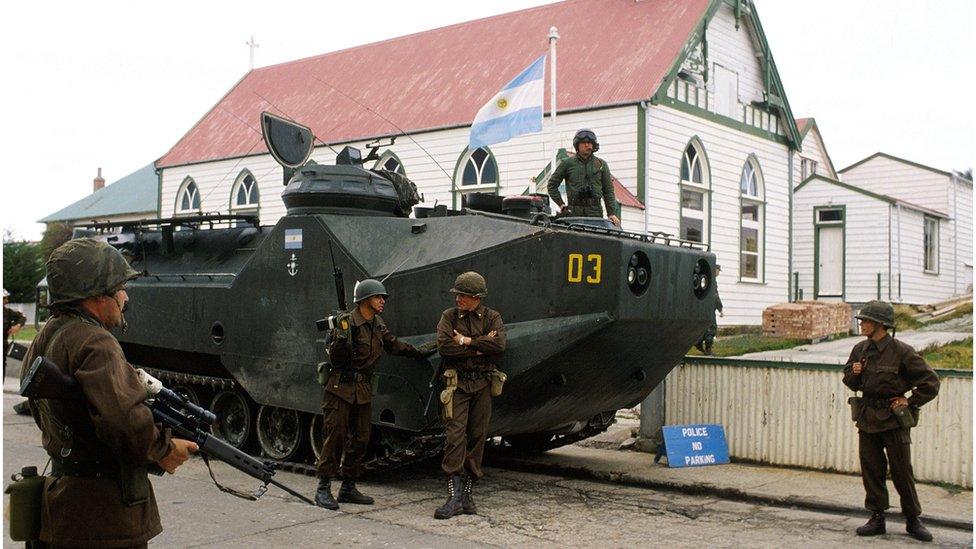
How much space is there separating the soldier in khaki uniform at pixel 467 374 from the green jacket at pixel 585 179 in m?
2.58

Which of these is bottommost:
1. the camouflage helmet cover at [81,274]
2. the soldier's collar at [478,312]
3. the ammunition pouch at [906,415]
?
the ammunition pouch at [906,415]

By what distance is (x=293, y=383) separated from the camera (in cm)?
900

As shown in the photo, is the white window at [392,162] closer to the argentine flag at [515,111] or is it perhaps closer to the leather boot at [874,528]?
the argentine flag at [515,111]

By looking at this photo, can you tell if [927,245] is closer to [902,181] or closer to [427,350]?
[902,181]

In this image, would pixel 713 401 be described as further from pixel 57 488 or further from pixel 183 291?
pixel 57 488

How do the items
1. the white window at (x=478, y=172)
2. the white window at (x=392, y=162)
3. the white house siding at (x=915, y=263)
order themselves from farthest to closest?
the white house siding at (x=915, y=263), the white window at (x=392, y=162), the white window at (x=478, y=172)

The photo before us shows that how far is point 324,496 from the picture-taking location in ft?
25.0

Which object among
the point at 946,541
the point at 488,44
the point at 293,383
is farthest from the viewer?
the point at 488,44

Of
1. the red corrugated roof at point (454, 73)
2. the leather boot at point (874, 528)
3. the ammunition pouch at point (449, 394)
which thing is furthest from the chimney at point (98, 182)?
the leather boot at point (874, 528)

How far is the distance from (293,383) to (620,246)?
128 inches

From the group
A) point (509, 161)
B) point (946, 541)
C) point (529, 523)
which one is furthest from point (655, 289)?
point (509, 161)

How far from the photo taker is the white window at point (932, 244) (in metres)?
25.8

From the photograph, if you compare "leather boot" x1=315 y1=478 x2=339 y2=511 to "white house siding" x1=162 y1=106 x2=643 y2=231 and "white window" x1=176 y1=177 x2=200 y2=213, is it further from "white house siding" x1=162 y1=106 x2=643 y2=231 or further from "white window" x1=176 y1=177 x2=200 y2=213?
"white window" x1=176 y1=177 x2=200 y2=213

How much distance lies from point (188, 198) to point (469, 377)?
2190 cm
